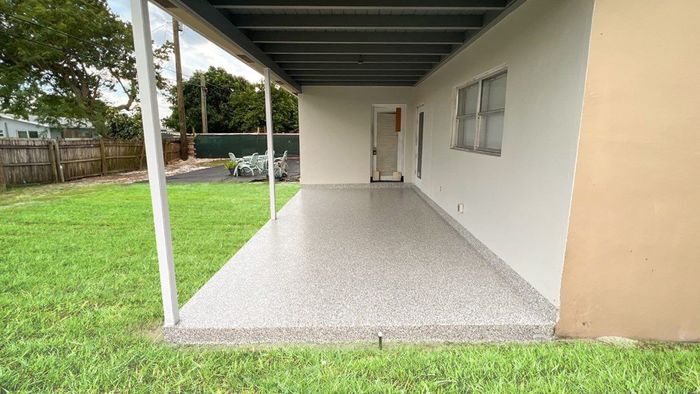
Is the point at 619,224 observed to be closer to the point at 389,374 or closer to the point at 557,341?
the point at 557,341

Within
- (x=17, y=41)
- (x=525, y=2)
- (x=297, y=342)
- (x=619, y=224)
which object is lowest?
(x=297, y=342)

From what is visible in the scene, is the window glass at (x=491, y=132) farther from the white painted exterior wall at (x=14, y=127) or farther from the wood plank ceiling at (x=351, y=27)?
the white painted exterior wall at (x=14, y=127)

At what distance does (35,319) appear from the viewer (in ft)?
8.19

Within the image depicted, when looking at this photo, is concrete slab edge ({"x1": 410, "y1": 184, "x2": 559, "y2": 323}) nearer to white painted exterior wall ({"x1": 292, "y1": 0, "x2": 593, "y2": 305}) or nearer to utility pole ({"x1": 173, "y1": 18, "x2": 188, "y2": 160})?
white painted exterior wall ({"x1": 292, "y1": 0, "x2": 593, "y2": 305})

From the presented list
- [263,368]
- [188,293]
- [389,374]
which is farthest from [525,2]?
[188,293]

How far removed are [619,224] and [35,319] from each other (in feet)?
13.8

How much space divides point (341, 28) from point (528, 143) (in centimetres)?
206

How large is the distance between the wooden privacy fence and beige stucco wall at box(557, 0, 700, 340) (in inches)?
462

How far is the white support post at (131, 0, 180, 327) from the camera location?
201cm

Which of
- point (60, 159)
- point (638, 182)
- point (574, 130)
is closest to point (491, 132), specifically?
point (574, 130)

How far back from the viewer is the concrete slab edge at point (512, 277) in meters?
2.43

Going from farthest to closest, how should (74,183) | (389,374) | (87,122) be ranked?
(87,122) < (74,183) < (389,374)

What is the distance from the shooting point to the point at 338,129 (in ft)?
26.8

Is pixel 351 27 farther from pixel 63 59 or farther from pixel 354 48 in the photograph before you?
pixel 63 59
